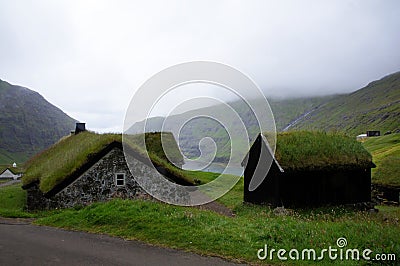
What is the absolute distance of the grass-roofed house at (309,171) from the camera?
18.8 m

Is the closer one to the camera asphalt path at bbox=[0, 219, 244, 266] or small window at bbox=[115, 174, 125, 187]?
asphalt path at bbox=[0, 219, 244, 266]

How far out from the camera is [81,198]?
56.7ft

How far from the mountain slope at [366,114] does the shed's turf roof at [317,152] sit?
88201 mm

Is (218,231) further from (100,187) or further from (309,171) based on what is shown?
(309,171)

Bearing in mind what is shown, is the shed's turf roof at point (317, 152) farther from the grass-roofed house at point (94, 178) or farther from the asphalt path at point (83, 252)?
the asphalt path at point (83, 252)

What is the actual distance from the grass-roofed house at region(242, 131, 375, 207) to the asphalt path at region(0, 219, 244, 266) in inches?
441

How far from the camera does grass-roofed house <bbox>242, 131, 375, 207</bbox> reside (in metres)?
18.8

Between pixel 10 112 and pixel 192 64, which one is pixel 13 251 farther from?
pixel 10 112

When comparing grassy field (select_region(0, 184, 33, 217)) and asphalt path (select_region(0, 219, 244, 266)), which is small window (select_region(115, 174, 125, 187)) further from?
asphalt path (select_region(0, 219, 244, 266))

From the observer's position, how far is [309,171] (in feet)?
62.3

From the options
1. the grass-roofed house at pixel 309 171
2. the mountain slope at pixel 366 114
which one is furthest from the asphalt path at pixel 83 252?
the mountain slope at pixel 366 114

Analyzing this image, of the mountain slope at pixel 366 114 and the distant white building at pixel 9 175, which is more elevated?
the mountain slope at pixel 366 114

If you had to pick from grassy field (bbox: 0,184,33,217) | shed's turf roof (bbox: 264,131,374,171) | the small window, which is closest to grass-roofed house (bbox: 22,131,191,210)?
the small window

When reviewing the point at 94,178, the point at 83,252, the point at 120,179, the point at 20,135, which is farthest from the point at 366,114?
the point at 20,135
